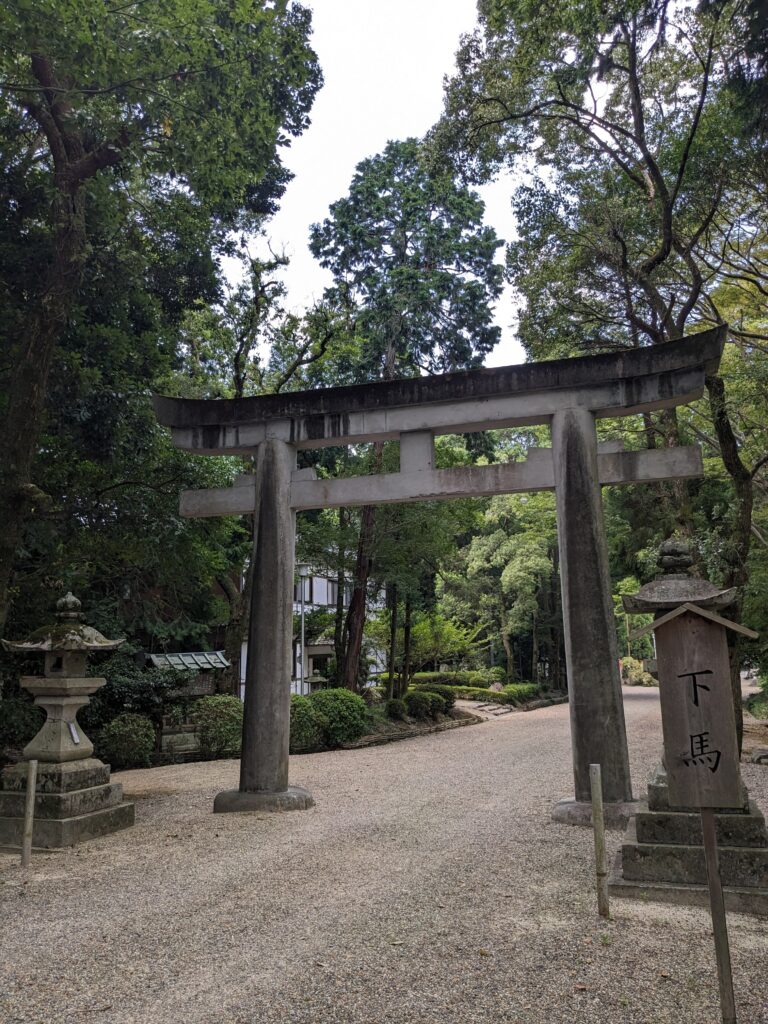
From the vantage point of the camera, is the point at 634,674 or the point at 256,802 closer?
the point at 256,802

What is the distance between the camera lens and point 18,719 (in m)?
10.9

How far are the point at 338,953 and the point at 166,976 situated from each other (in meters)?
0.99

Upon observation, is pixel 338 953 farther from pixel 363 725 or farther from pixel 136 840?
pixel 363 725

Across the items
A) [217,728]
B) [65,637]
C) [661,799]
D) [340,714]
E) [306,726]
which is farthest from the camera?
[340,714]

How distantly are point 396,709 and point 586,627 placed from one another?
13.3 meters

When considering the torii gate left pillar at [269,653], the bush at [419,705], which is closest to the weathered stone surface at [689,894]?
the torii gate left pillar at [269,653]

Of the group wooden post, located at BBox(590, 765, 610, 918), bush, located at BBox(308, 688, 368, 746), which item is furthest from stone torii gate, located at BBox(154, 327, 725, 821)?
bush, located at BBox(308, 688, 368, 746)

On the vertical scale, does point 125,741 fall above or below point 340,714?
below

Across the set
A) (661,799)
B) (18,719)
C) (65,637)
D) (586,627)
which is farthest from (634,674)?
(65,637)

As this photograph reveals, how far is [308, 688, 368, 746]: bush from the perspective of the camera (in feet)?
52.3

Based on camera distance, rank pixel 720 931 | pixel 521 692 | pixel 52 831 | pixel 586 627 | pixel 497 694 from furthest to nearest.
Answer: pixel 521 692 → pixel 497 694 → pixel 586 627 → pixel 52 831 → pixel 720 931

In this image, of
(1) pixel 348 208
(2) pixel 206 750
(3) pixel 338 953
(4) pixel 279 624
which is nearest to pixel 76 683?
(4) pixel 279 624

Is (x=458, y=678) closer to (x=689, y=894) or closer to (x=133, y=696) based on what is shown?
(x=133, y=696)

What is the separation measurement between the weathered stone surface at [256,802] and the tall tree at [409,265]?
14203mm
